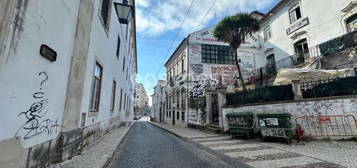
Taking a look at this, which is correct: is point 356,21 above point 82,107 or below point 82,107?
above

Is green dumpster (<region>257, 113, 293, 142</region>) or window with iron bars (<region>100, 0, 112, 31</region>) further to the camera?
window with iron bars (<region>100, 0, 112, 31</region>)

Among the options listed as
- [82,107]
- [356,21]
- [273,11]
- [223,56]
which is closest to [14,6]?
[82,107]

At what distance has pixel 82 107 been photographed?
5.04m

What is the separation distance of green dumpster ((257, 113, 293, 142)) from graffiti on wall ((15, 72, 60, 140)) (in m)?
7.60

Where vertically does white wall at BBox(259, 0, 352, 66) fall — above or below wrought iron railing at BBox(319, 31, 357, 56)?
above

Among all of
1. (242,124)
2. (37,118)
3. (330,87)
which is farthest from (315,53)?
(37,118)

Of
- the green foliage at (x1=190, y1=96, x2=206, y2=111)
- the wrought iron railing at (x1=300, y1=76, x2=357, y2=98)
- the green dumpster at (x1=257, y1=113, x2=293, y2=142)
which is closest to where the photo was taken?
the wrought iron railing at (x1=300, y1=76, x2=357, y2=98)

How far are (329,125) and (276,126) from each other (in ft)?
6.35

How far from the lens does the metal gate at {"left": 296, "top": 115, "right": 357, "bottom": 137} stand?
6195 millimetres

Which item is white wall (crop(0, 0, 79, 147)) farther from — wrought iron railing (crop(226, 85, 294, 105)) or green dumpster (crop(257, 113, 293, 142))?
wrought iron railing (crop(226, 85, 294, 105))

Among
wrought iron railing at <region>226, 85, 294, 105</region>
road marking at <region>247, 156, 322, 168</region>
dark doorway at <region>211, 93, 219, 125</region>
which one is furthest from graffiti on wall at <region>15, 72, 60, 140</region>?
dark doorway at <region>211, 93, 219, 125</region>

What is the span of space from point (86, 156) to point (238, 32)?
1093 cm

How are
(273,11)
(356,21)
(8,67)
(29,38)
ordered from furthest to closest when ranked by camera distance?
(273,11) → (356,21) → (29,38) → (8,67)

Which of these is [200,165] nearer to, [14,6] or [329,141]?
[14,6]
